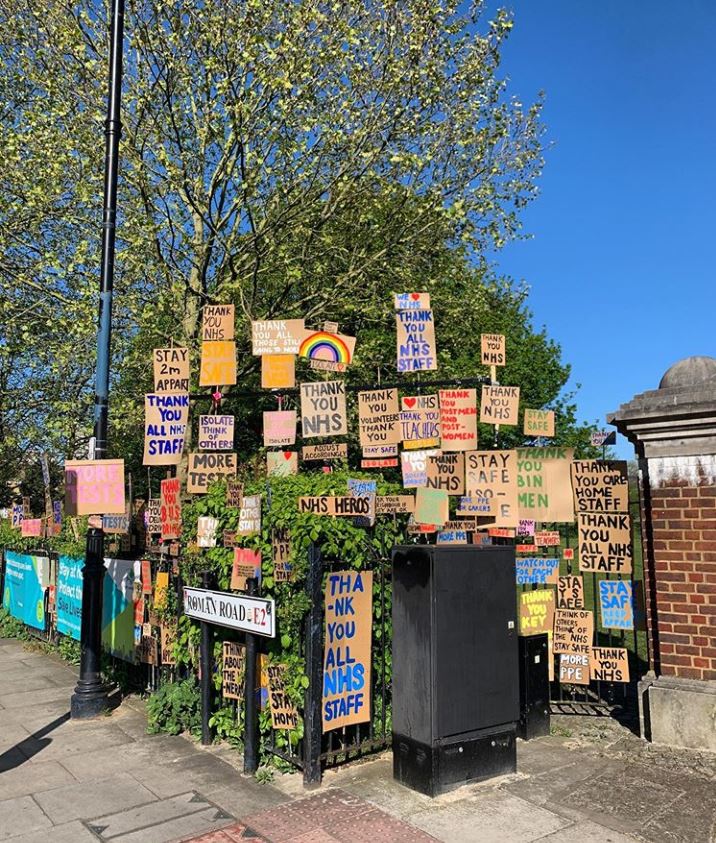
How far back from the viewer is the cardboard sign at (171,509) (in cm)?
770

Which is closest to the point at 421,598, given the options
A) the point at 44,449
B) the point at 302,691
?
the point at 302,691

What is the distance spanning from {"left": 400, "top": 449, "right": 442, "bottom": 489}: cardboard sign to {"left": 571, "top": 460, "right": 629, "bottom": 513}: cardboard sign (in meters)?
1.48

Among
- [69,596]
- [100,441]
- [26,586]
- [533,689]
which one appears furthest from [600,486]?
[26,586]

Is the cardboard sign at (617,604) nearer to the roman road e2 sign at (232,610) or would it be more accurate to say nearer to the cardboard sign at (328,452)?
the roman road e2 sign at (232,610)

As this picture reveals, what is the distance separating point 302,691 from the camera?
5.36 m

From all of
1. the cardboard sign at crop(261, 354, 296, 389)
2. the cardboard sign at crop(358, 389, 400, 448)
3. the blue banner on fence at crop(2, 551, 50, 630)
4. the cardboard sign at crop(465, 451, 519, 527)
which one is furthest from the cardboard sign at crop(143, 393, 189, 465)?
the blue banner on fence at crop(2, 551, 50, 630)

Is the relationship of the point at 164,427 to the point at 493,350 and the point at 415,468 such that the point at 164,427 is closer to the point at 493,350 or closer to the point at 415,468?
the point at 415,468

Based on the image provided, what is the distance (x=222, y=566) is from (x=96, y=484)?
189 centimetres

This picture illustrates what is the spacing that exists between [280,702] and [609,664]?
3407 mm

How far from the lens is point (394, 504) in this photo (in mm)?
6285

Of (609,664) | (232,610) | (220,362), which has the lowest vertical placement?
(609,664)

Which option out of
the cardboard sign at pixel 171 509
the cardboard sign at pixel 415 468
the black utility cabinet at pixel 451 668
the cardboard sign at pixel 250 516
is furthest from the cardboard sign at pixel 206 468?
the black utility cabinet at pixel 451 668

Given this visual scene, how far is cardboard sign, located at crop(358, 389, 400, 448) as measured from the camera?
831cm

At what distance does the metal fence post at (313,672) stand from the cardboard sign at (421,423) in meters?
2.72
